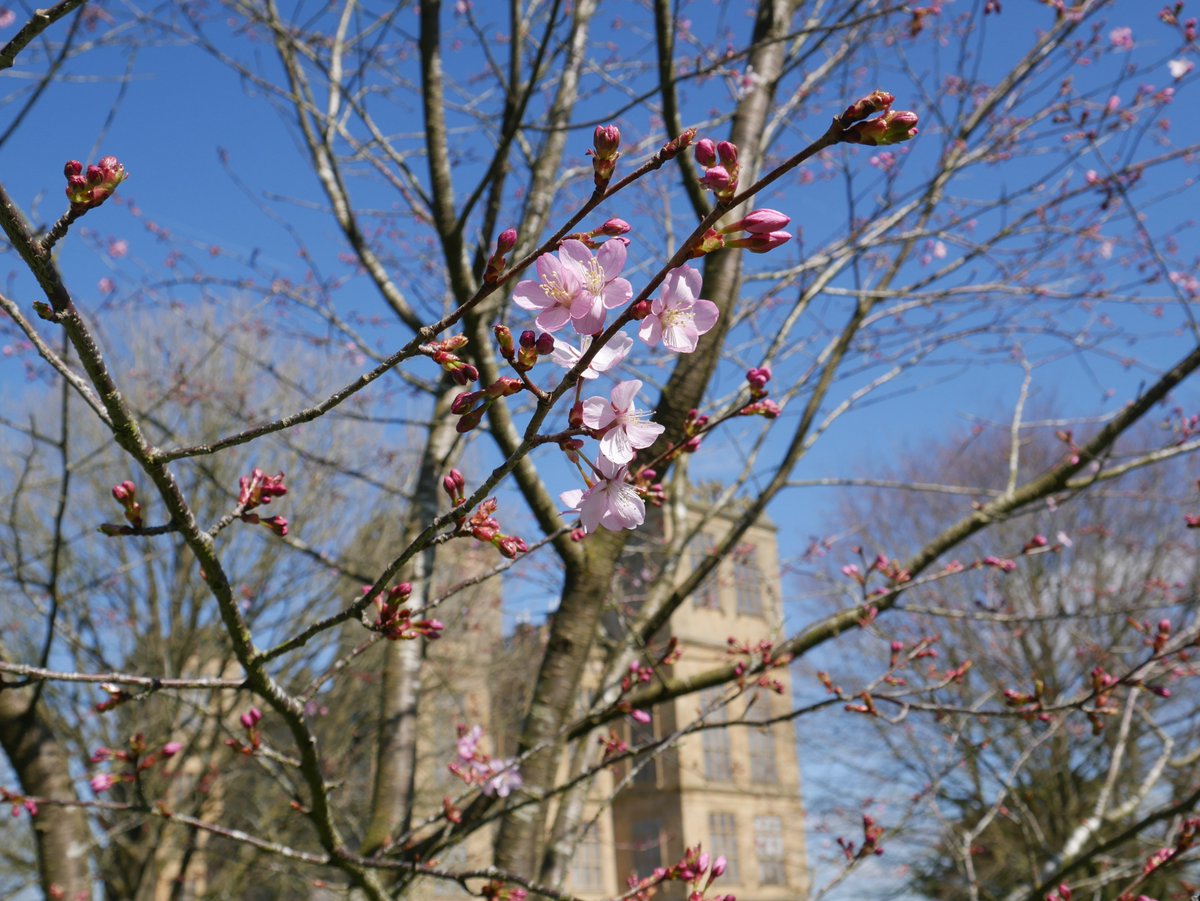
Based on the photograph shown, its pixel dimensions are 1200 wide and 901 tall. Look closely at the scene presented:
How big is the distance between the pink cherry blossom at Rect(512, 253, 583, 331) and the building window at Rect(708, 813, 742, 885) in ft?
61.2

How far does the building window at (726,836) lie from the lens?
1802 cm

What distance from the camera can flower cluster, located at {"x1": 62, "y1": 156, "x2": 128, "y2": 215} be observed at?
864 millimetres

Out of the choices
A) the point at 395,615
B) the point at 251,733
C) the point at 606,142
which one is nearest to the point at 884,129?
the point at 606,142

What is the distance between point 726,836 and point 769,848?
0.95 m

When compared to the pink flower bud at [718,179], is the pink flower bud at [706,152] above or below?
above

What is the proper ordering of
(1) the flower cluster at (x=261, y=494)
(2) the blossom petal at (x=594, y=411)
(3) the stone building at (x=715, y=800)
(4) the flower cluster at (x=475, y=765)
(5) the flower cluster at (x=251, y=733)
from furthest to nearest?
(3) the stone building at (x=715, y=800) < (4) the flower cluster at (x=475, y=765) < (5) the flower cluster at (x=251, y=733) < (1) the flower cluster at (x=261, y=494) < (2) the blossom petal at (x=594, y=411)

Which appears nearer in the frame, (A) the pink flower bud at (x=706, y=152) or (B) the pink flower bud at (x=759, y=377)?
(A) the pink flower bud at (x=706, y=152)

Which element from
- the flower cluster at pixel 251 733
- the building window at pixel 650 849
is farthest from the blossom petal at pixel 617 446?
the building window at pixel 650 849

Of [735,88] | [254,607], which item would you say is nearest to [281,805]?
[254,607]

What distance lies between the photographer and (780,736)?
19.6 metres

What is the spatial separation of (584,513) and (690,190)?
2.11m

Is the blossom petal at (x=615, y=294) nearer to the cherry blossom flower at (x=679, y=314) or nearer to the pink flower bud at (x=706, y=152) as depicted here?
the cherry blossom flower at (x=679, y=314)

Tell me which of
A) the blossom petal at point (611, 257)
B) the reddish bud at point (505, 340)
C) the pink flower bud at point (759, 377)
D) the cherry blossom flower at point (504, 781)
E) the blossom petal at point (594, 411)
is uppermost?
the pink flower bud at point (759, 377)

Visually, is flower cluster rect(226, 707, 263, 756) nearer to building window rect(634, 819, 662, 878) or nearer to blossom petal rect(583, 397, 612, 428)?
blossom petal rect(583, 397, 612, 428)
